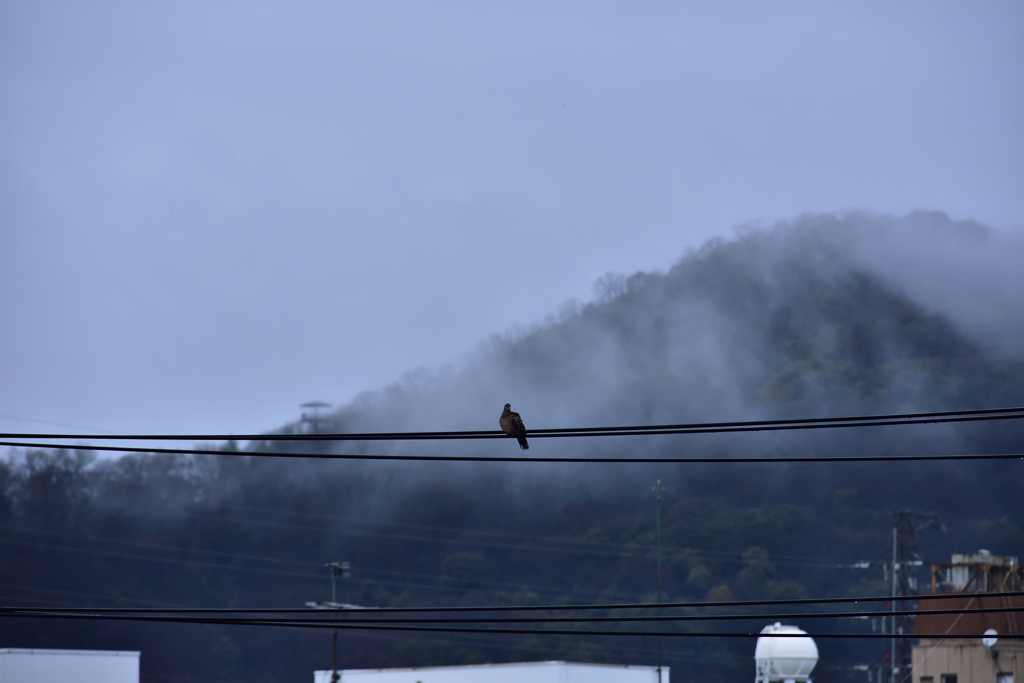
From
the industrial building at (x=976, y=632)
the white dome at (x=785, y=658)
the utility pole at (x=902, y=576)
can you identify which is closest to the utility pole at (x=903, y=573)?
the utility pole at (x=902, y=576)

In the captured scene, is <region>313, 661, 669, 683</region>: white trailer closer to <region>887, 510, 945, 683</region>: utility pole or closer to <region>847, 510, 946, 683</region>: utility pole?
<region>847, 510, 946, 683</region>: utility pole

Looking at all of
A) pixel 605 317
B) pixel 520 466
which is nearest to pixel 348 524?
pixel 520 466

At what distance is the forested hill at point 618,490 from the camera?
99.9 metres

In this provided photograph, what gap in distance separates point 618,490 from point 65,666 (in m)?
94.2

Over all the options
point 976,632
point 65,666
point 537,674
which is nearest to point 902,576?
point 976,632

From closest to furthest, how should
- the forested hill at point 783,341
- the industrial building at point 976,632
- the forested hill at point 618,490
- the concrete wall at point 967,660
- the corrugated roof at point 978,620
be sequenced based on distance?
the concrete wall at point 967,660 → the industrial building at point 976,632 → the corrugated roof at point 978,620 → the forested hill at point 618,490 → the forested hill at point 783,341

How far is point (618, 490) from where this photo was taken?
13388 cm

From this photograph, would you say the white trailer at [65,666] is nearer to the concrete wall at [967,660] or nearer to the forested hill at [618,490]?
the concrete wall at [967,660]

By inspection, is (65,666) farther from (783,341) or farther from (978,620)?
(783,341)

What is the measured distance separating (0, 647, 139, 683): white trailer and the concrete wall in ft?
106

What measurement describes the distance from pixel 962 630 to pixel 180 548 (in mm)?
82796

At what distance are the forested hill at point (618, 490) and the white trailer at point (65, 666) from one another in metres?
43.3

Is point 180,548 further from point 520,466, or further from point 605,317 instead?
point 605,317

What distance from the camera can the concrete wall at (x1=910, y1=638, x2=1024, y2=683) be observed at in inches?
1570
